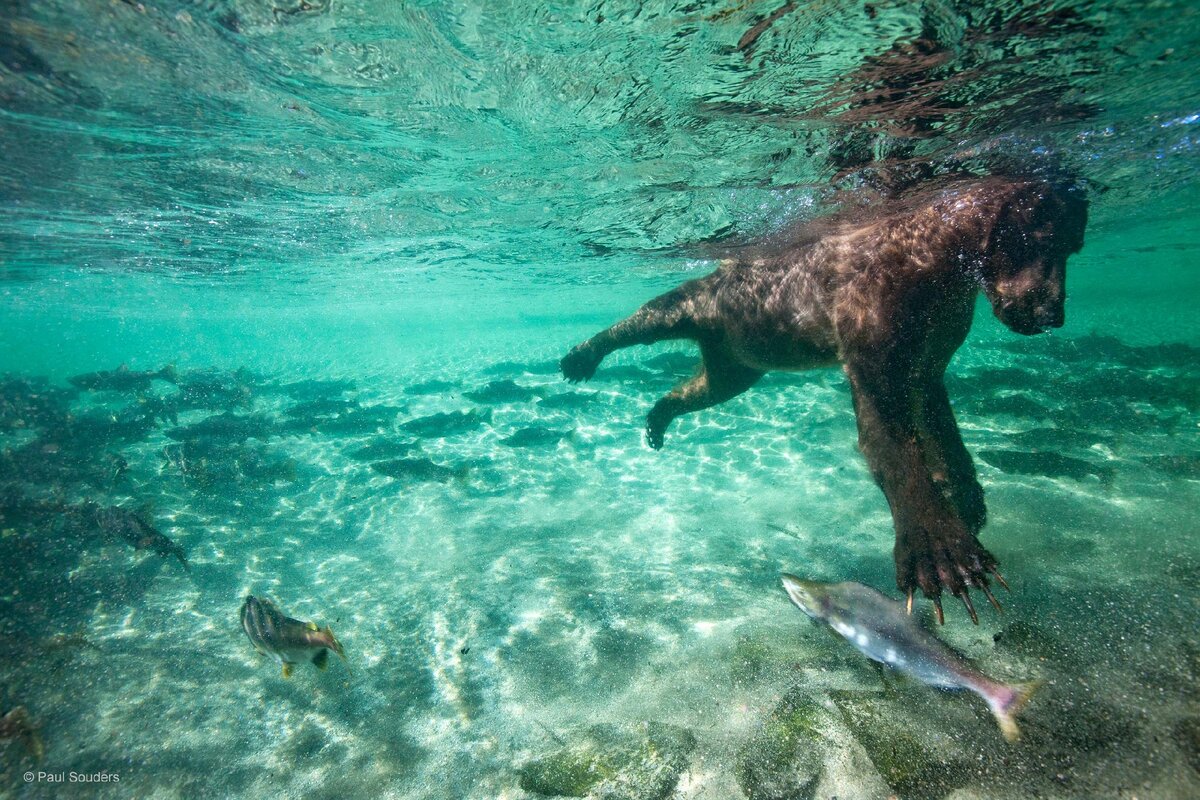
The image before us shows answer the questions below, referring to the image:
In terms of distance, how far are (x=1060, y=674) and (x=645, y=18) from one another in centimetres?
600

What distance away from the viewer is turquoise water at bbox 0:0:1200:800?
11.4 feet

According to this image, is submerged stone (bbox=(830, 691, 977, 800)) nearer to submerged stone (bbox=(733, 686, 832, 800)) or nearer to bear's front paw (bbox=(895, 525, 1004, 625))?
submerged stone (bbox=(733, 686, 832, 800))

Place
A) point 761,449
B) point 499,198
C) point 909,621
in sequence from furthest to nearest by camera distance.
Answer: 1. point 761,449
2. point 499,198
3. point 909,621

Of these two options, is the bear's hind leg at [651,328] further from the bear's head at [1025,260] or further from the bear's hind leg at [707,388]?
the bear's head at [1025,260]

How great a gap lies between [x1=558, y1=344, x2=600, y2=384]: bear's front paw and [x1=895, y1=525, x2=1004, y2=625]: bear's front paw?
5300 millimetres

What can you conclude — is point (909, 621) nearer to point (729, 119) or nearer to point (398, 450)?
point (729, 119)

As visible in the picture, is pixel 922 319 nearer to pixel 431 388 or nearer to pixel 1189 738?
pixel 1189 738

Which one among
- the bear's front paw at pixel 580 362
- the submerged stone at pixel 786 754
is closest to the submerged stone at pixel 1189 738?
the submerged stone at pixel 786 754

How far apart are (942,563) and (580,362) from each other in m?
5.66

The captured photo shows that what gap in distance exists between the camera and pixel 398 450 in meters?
13.1

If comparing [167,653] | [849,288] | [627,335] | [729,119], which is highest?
[729,119]

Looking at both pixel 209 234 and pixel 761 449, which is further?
pixel 209 234

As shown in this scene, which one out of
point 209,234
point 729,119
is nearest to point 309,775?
point 729,119

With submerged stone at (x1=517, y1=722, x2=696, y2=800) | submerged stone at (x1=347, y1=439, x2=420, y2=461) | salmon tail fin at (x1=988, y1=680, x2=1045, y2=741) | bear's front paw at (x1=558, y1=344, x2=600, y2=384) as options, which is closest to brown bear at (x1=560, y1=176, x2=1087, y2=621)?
salmon tail fin at (x1=988, y1=680, x2=1045, y2=741)
